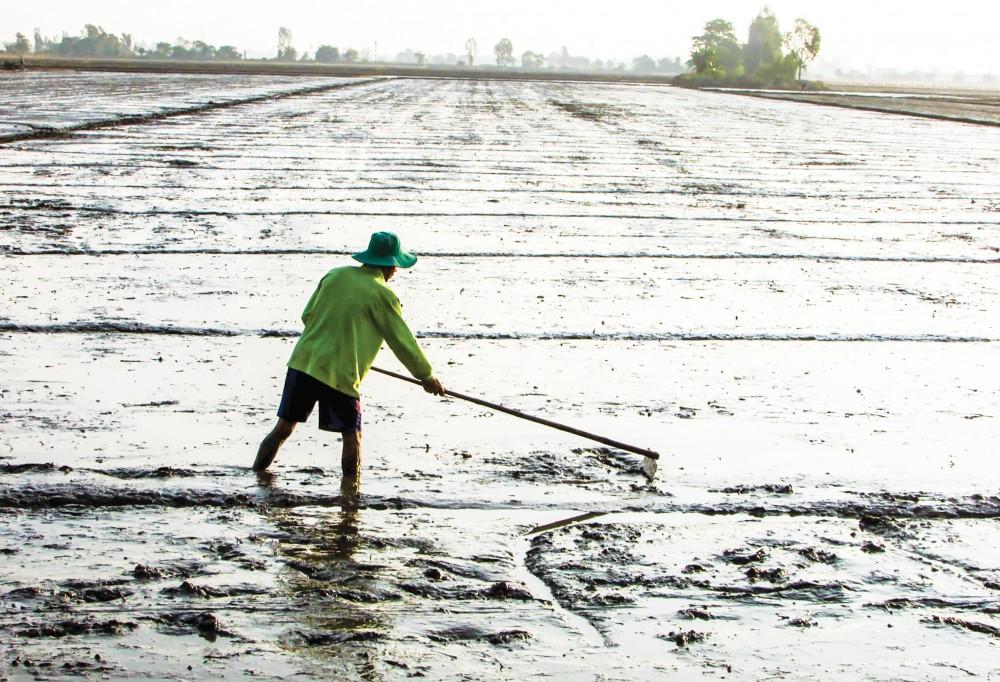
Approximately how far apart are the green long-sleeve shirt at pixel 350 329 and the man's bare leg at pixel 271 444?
10.4 inches

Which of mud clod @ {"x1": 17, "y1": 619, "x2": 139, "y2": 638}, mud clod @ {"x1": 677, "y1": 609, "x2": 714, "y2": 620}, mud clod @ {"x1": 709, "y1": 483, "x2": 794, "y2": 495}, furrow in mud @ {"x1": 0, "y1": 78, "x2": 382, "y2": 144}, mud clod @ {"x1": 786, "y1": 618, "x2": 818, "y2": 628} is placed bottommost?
mud clod @ {"x1": 17, "y1": 619, "x2": 139, "y2": 638}

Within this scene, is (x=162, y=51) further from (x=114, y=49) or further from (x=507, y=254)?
(x=507, y=254)

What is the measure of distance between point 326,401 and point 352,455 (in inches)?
8.7

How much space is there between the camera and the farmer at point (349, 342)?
4.71m

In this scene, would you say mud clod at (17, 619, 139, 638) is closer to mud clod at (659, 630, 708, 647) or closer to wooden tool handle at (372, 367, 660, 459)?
mud clod at (659, 630, 708, 647)

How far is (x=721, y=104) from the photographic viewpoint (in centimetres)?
4241

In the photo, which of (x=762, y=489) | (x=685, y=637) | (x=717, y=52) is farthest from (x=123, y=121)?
(x=717, y=52)

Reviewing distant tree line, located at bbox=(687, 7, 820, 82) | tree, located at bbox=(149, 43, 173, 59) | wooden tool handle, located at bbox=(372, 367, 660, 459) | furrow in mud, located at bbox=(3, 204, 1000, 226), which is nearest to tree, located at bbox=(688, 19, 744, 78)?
distant tree line, located at bbox=(687, 7, 820, 82)

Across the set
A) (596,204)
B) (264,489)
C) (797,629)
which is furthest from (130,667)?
(596,204)

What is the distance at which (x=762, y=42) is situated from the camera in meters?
130

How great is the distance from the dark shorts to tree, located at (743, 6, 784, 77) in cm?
11212

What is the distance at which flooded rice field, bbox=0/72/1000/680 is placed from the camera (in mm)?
3631

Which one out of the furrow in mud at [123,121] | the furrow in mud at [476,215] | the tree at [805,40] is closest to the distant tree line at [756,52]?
the tree at [805,40]

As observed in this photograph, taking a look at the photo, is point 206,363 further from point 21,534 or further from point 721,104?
point 721,104
